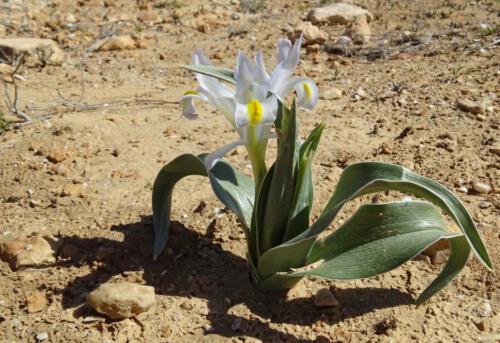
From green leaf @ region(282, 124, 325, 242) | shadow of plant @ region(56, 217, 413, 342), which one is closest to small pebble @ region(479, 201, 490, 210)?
shadow of plant @ region(56, 217, 413, 342)

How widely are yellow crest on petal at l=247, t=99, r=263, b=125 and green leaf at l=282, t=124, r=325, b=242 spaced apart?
24 centimetres

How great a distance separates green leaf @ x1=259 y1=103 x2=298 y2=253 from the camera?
177 centimetres

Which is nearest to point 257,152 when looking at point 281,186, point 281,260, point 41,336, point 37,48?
point 281,186

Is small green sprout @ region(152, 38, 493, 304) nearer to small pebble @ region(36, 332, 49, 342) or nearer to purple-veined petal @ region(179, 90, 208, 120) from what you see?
purple-veined petal @ region(179, 90, 208, 120)

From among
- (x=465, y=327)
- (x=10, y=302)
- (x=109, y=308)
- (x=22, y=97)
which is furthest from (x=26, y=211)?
(x=465, y=327)

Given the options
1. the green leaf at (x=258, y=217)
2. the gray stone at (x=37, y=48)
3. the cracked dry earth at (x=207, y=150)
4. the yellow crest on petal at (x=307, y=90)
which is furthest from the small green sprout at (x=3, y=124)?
the yellow crest on petal at (x=307, y=90)

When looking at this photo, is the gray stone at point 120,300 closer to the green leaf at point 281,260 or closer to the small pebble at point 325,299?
the green leaf at point 281,260

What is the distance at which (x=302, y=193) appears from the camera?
1951mm

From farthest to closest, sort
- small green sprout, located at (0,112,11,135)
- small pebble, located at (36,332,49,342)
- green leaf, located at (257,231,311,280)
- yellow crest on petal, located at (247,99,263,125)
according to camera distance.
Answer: small green sprout, located at (0,112,11,135) → small pebble, located at (36,332,49,342) → green leaf, located at (257,231,311,280) → yellow crest on petal, located at (247,99,263,125)

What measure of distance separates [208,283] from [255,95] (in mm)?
922

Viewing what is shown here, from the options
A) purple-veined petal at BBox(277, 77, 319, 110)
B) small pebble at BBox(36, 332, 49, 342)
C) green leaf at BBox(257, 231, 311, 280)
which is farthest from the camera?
small pebble at BBox(36, 332, 49, 342)

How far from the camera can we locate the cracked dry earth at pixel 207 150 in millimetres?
2111

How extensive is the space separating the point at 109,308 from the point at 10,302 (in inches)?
17.8

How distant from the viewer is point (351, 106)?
3746mm
